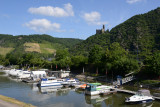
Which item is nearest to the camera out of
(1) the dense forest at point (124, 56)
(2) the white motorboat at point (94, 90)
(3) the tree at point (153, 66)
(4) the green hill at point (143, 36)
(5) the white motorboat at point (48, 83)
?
(2) the white motorboat at point (94, 90)

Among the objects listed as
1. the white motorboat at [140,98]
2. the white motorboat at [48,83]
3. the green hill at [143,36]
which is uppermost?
the green hill at [143,36]

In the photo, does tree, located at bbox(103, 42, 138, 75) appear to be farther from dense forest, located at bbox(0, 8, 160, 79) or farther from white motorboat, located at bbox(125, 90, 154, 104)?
white motorboat, located at bbox(125, 90, 154, 104)

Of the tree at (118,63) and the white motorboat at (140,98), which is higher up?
the tree at (118,63)

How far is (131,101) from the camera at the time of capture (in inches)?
1299

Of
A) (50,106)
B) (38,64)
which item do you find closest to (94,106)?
(50,106)

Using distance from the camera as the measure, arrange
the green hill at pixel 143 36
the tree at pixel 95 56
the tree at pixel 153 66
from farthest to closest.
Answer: the green hill at pixel 143 36 < the tree at pixel 95 56 < the tree at pixel 153 66

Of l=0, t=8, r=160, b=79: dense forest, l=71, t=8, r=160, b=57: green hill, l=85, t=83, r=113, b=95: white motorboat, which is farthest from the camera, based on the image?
l=71, t=8, r=160, b=57: green hill

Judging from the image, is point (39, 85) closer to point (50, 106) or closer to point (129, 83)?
point (50, 106)

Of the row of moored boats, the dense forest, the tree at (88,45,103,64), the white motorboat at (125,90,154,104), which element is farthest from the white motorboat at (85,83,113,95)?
the tree at (88,45,103,64)

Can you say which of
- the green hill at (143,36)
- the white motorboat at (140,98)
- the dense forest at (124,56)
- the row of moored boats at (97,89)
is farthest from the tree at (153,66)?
the green hill at (143,36)

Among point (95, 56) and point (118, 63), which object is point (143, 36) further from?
point (118, 63)

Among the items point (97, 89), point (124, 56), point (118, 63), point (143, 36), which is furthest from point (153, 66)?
point (143, 36)

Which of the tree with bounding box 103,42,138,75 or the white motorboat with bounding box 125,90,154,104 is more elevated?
the tree with bounding box 103,42,138,75

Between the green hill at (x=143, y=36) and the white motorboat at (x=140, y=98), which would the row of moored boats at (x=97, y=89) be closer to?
the white motorboat at (x=140, y=98)
